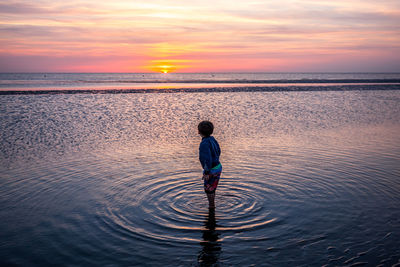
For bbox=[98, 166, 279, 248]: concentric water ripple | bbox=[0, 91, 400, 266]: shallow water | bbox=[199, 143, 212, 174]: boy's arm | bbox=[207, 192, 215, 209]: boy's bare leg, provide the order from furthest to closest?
bbox=[207, 192, 215, 209]: boy's bare leg
bbox=[199, 143, 212, 174]: boy's arm
bbox=[98, 166, 279, 248]: concentric water ripple
bbox=[0, 91, 400, 266]: shallow water

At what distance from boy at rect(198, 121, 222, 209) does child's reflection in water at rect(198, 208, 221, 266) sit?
66cm

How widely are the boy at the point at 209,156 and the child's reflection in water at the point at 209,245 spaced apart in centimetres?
66

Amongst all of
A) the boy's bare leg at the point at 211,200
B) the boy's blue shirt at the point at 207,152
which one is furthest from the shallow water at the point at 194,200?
the boy's blue shirt at the point at 207,152

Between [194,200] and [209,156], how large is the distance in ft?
5.22

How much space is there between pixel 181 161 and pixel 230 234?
5.02 m

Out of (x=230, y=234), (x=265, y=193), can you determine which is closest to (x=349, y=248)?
(x=230, y=234)

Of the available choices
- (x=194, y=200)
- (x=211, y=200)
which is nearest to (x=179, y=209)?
(x=194, y=200)

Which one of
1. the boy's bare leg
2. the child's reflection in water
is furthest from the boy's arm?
the child's reflection in water

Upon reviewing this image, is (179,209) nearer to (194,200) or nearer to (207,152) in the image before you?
(194,200)

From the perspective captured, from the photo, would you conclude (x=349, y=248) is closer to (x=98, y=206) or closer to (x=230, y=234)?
(x=230, y=234)

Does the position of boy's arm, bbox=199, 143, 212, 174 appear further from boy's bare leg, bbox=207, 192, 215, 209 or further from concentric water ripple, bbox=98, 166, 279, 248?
concentric water ripple, bbox=98, 166, 279, 248

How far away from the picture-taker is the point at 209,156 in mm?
6047

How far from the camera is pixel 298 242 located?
Result: 5258mm

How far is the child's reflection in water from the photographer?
4.77 metres
